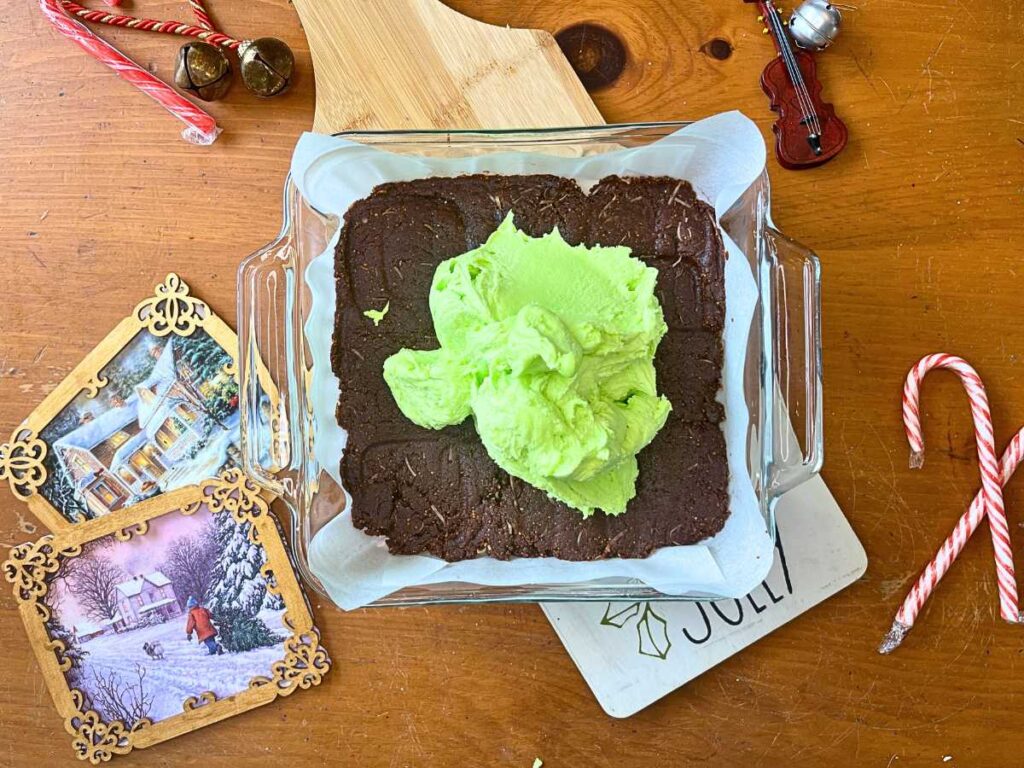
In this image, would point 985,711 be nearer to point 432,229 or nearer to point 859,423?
point 859,423

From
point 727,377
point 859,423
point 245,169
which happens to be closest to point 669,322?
point 727,377

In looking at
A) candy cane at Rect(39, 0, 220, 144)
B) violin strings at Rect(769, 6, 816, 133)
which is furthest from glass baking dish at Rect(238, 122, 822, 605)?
candy cane at Rect(39, 0, 220, 144)

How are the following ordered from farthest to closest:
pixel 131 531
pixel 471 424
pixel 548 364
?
pixel 131 531
pixel 471 424
pixel 548 364

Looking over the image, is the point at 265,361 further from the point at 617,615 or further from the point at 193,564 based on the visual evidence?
the point at 617,615

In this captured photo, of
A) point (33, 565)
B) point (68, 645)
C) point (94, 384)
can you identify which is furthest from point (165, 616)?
point (94, 384)

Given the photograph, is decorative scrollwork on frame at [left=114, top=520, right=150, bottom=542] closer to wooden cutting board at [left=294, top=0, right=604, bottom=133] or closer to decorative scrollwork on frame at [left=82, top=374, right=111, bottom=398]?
decorative scrollwork on frame at [left=82, top=374, right=111, bottom=398]

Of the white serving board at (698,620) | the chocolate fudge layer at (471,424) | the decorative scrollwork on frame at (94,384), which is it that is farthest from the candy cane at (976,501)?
the decorative scrollwork on frame at (94,384)

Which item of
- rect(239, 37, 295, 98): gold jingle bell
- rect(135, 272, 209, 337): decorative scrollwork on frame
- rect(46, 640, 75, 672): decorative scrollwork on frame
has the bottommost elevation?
rect(46, 640, 75, 672): decorative scrollwork on frame

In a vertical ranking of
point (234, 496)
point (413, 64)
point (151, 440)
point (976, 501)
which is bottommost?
point (976, 501)
